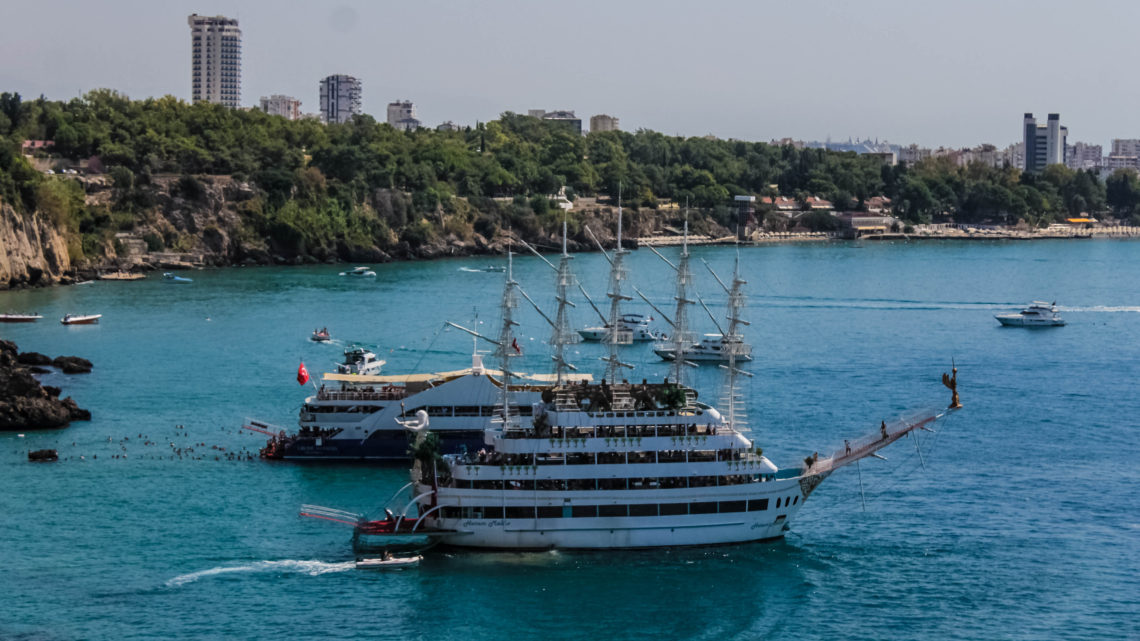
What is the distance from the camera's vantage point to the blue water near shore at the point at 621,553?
3522 cm

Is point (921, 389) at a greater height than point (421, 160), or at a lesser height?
lesser

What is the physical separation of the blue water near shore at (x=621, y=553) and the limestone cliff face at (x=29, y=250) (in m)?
20.7

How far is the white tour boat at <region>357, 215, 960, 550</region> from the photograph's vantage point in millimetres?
39000

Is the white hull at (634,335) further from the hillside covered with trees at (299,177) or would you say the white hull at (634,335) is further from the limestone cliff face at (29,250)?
the limestone cliff face at (29,250)

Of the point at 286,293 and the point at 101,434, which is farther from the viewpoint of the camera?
the point at 286,293

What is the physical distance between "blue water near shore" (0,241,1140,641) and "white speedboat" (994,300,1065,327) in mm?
2969

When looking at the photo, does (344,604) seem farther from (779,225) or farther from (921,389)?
(779,225)

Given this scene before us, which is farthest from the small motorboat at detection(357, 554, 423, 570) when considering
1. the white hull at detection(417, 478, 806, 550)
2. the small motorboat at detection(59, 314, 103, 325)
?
the small motorboat at detection(59, 314, 103, 325)

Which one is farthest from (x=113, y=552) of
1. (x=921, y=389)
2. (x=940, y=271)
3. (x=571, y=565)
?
(x=940, y=271)

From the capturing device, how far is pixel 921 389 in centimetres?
6444

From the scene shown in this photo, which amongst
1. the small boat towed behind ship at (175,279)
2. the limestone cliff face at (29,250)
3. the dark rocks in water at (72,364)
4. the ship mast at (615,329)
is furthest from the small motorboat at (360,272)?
the ship mast at (615,329)

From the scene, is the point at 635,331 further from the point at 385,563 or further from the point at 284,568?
the point at 284,568

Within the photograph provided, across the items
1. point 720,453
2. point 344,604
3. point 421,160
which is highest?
point 421,160

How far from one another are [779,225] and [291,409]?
134 meters
